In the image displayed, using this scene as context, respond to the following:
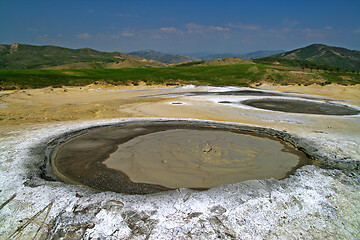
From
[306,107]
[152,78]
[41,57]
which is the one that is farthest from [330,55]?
[41,57]

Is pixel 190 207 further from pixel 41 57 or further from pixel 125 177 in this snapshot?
pixel 41 57

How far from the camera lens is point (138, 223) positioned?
4180 mm

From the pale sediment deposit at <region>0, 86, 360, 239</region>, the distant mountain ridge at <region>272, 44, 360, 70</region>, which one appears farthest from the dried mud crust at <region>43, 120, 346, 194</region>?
the distant mountain ridge at <region>272, 44, 360, 70</region>

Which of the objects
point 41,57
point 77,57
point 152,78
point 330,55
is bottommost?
point 152,78

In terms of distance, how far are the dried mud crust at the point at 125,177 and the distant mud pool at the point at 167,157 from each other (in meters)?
0.03

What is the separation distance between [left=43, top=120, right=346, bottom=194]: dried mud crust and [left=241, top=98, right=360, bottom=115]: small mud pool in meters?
7.05

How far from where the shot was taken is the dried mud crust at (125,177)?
5727mm

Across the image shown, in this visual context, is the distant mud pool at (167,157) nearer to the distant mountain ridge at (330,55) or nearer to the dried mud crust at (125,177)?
the dried mud crust at (125,177)

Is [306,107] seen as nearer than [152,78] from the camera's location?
Yes

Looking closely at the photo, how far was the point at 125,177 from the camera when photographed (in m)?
6.19

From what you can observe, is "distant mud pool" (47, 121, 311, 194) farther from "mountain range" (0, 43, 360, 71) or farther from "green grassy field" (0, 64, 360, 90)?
"mountain range" (0, 43, 360, 71)

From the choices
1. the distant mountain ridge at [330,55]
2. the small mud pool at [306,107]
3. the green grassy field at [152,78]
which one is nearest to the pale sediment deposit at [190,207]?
the small mud pool at [306,107]

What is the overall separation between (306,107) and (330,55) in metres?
178

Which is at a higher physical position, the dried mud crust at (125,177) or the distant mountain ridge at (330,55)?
the distant mountain ridge at (330,55)
